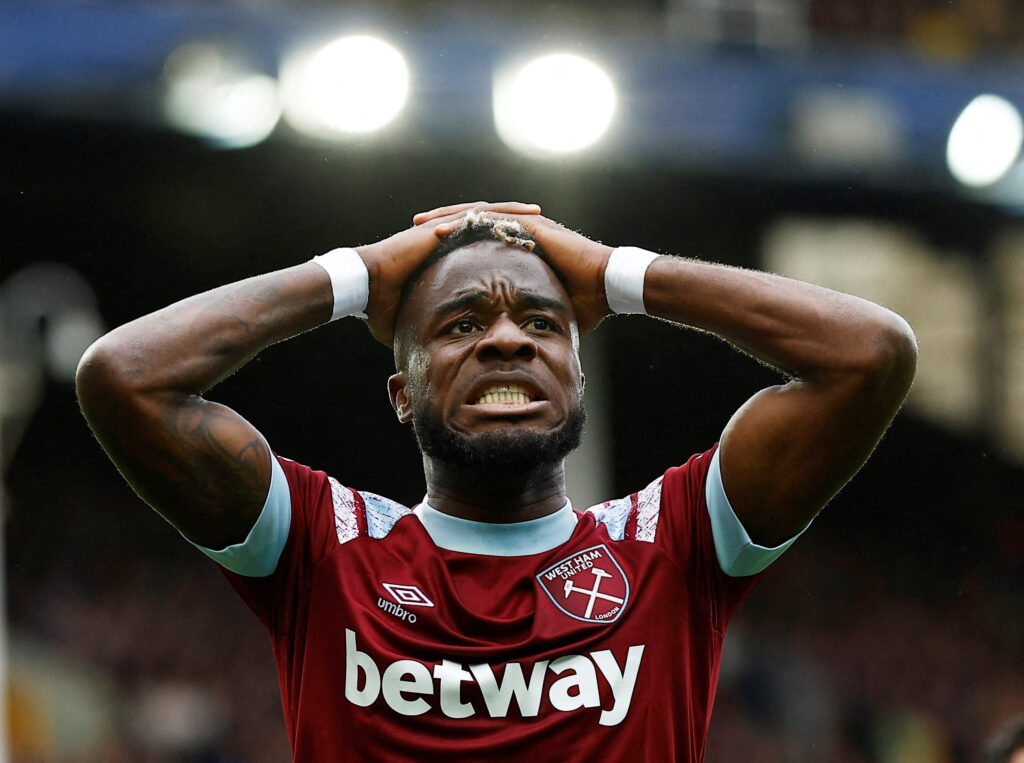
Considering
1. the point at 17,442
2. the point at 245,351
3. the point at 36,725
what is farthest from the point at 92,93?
the point at 245,351

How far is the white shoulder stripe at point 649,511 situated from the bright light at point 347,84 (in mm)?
4634

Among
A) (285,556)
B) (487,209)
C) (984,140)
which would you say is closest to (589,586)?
(285,556)

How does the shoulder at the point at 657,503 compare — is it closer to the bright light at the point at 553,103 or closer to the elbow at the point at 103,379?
the elbow at the point at 103,379

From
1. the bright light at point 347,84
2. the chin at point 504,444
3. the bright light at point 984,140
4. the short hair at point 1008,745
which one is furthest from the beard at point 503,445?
the bright light at point 984,140

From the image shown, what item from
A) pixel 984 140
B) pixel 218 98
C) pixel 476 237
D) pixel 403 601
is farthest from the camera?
pixel 984 140

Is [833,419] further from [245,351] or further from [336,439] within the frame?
[336,439]

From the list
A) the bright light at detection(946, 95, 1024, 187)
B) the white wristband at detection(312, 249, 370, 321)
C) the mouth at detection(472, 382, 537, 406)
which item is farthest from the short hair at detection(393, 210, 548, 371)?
the bright light at detection(946, 95, 1024, 187)

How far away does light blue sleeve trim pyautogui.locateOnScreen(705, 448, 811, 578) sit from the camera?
2.36 m

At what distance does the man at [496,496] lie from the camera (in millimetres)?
2252

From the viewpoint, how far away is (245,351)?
7.85 feet

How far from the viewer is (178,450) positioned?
2.27 meters

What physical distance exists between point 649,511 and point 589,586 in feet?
0.74

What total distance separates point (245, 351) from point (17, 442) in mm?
6900

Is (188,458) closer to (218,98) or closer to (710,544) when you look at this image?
(710,544)
